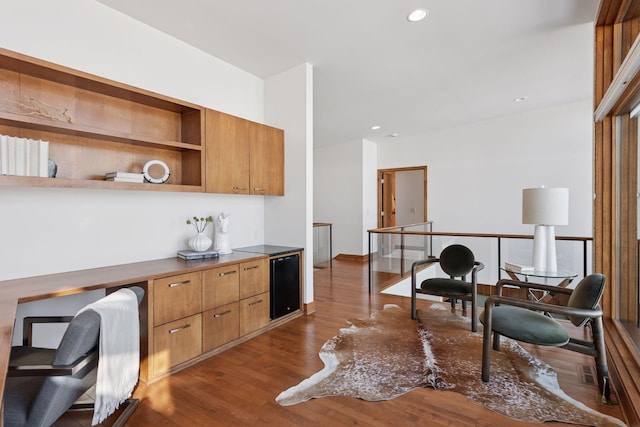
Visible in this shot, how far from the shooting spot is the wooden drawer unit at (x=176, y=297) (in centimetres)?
237

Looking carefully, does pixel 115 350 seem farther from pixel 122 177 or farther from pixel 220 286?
pixel 122 177

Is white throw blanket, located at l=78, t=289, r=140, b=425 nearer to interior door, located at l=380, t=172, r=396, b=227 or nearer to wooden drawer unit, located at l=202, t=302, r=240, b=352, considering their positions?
wooden drawer unit, located at l=202, t=302, r=240, b=352

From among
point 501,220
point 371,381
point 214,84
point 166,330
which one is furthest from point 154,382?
point 501,220

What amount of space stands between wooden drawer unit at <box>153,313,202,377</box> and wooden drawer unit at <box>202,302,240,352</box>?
0.19ft

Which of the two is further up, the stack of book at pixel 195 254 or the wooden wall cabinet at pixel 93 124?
the wooden wall cabinet at pixel 93 124

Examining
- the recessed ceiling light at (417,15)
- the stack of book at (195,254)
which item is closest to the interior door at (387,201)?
the recessed ceiling light at (417,15)

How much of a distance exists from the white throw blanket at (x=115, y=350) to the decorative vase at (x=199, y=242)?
1.25m

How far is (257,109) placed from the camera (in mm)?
4062

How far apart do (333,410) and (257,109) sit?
346 cm

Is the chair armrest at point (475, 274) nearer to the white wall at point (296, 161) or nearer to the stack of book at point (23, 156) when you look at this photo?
the white wall at point (296, 161)

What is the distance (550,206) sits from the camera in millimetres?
3328

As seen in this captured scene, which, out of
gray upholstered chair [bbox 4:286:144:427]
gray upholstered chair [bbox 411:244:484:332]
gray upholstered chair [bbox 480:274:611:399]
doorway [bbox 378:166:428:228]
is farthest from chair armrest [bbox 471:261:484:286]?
doorway [bbox 378:166:428:228]

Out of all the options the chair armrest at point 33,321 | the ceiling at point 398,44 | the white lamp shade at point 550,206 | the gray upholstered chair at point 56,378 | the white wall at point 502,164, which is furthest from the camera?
the white wall at point 502,164

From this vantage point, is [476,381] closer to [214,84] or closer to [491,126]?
[214,84]
